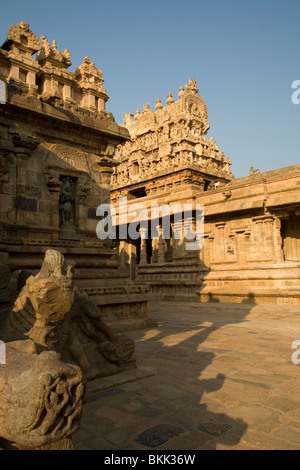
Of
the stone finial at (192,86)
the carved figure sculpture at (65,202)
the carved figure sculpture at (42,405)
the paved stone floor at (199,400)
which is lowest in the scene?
the paved stone floor at (199,400)

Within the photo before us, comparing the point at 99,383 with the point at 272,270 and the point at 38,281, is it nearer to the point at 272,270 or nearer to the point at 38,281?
the point at 38,281

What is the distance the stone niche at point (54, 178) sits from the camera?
8023 mm

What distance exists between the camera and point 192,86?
3219 centimetres

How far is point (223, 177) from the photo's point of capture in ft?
93.6

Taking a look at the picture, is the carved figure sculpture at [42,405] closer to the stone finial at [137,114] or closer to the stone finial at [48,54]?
the stone finial at [48,54]

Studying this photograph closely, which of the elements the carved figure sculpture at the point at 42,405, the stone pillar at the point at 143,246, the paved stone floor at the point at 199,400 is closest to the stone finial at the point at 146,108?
the stone pillar at the point at 143,246

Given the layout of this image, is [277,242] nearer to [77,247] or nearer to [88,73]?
[77,247]

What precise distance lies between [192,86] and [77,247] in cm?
2768

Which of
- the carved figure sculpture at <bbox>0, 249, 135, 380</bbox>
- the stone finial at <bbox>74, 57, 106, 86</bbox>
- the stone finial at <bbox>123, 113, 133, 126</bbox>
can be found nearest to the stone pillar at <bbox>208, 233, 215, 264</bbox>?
the stone finial at <bbox>74, 57, 106, 86</bbox>

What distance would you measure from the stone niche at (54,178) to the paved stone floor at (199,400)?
2.56 meters

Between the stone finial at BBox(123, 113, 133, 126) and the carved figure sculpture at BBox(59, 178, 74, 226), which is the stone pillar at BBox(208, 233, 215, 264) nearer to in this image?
the carved figure sculpture at BBox(59, 178, 74, 226)

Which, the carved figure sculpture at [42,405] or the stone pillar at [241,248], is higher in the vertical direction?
the stone pillar at [241,248]

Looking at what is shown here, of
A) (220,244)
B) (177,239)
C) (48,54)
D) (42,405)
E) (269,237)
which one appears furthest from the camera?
(177,239)

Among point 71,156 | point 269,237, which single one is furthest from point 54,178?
point 269,237
